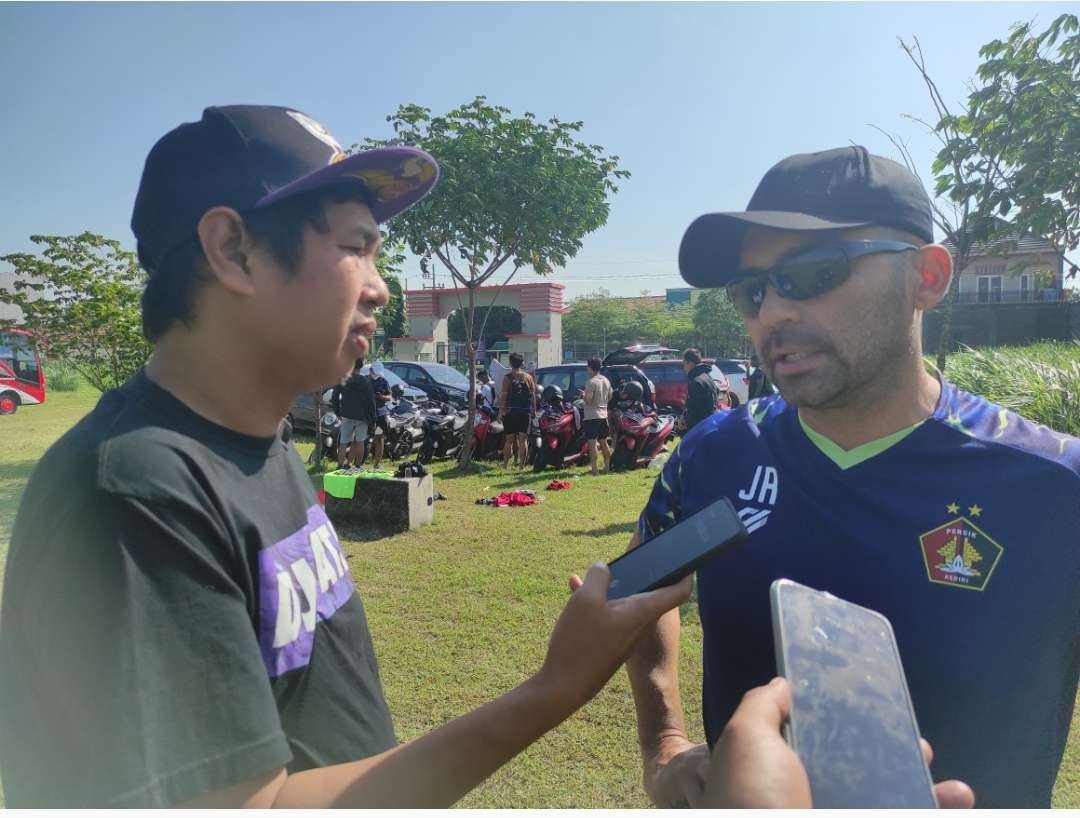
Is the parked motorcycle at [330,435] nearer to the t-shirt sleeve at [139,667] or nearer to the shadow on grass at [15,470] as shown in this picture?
the shadow on grass at [15,470]

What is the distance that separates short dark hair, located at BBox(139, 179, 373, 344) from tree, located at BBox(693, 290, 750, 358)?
50.3 meters

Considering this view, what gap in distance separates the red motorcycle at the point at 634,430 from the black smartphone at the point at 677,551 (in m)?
9.98

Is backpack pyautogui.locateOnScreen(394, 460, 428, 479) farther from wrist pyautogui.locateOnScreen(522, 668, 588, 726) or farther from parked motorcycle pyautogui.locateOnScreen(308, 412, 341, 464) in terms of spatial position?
wrist pyautogui.locateOnScreen(522, 668, 588, 726)

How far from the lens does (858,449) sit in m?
1.63

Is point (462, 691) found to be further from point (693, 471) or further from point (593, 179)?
point (593, 179)

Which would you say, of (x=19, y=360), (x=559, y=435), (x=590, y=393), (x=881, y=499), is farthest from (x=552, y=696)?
(x=19, y=360)

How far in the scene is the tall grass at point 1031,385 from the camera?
694cm

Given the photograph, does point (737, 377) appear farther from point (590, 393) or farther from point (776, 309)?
point (776, 309)

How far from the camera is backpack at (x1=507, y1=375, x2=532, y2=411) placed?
38.7 feet

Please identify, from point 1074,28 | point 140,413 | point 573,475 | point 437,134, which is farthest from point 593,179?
point 140,413

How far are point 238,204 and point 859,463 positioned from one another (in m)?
→ 1.43

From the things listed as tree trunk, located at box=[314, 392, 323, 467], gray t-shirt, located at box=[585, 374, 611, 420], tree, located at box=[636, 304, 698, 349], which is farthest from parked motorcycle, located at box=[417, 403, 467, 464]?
tree, located at box=[636, 304, 698, 349]

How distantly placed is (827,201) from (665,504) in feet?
2.90

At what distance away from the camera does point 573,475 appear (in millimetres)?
10992
